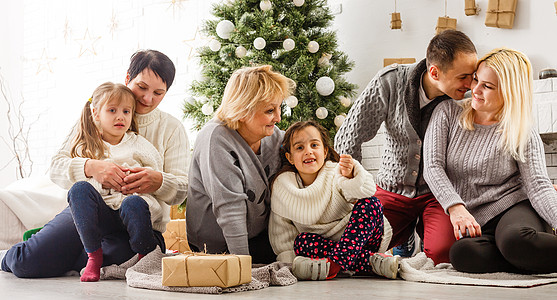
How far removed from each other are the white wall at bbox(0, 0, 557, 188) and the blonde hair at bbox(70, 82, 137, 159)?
82.0 inches

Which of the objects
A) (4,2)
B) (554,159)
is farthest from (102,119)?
(4,2)

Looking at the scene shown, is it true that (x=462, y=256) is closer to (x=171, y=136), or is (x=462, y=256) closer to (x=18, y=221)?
(x=171, y=136)

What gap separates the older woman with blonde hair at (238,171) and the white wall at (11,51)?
13.2ft

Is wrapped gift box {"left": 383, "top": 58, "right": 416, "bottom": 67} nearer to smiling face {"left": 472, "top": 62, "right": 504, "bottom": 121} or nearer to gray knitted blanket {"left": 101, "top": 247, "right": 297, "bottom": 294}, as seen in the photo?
smiling face {"left": 472, "top": 62, "right": 504, "bottom": 121}

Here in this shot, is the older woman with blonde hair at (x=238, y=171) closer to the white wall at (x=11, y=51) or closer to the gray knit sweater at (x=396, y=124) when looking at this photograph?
the gray knit sweater at (x=396, y=124)

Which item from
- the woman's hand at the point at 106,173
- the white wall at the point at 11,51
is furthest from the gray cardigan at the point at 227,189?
the white wall at the point at 11,51

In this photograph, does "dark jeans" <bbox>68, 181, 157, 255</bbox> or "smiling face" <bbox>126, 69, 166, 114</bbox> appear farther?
"smiling face" <bbox>126, 69, 166, 114</bbox>

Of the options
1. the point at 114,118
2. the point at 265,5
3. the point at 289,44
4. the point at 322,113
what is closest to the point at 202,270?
the point at 114,118

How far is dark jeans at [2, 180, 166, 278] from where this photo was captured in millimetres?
1963

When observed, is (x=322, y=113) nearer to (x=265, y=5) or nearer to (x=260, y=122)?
(x=265, y=5)

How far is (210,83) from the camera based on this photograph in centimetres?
358

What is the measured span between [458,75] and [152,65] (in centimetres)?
116

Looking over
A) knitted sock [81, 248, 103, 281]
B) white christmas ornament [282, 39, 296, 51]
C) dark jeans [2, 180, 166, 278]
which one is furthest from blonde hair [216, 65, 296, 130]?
white christmas ornament [282, 39, 296, 51]

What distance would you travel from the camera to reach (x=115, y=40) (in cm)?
509
